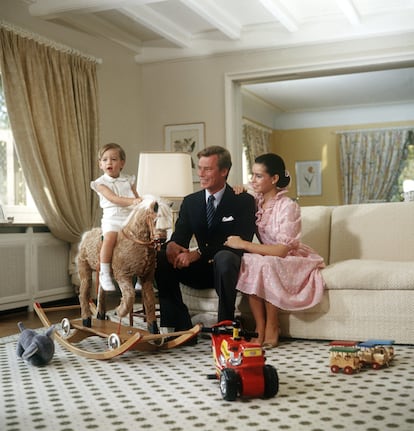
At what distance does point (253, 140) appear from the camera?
10297 millimetres

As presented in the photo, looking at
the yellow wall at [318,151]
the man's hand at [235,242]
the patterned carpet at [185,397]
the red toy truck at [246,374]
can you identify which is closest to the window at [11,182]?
the patterned carpet at [185,397]

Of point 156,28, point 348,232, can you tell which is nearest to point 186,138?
point 156,28

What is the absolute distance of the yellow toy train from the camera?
107 inches

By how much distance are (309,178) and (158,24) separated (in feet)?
18.8

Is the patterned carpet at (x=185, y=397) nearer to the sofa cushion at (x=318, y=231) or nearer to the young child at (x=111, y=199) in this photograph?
the young child at (x=111, y=199)

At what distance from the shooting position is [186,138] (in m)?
7.09

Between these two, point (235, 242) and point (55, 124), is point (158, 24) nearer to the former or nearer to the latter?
point (55, 124)

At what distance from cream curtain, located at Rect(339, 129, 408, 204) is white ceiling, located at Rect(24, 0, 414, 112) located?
4.83 metres

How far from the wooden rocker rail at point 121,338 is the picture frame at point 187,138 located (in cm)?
372

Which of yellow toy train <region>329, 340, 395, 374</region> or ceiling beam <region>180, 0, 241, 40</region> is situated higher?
ceiling beam <region>180, 0, 241, 40</region>

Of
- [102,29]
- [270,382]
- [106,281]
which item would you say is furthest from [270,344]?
[102,29]

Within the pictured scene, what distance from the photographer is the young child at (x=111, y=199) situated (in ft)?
10.7

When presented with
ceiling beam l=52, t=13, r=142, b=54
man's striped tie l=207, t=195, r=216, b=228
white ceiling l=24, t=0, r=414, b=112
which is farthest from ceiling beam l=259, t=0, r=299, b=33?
man's striped tie l=207, t=195, r=216, b=228

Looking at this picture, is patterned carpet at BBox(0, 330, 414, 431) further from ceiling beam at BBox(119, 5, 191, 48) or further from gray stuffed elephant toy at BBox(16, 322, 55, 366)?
ceiling beam at BBox(119, 5, 191, 48)
